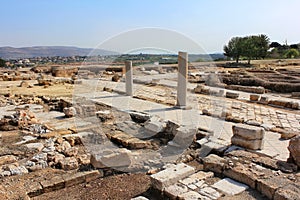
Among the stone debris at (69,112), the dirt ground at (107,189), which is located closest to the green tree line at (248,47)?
the stone debris at (69,112)

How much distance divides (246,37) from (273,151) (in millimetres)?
37379

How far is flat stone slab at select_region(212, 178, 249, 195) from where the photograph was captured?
435cm

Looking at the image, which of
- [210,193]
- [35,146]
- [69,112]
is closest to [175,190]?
[210,193]

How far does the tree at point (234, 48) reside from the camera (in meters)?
38.0

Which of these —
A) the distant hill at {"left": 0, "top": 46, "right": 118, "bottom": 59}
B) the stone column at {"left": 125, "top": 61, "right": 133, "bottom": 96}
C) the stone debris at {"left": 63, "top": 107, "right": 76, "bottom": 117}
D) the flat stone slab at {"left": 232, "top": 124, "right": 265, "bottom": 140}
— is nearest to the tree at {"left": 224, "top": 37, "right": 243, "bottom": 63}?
the distant hill at {"left": 0, "top": 46, "right": 118, "bottom": 59}

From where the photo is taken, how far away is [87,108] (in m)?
9.69

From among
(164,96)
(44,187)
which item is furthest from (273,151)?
(164,96)

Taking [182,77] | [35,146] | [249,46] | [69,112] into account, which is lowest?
[35,146]

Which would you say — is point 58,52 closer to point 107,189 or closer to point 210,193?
point 107,189

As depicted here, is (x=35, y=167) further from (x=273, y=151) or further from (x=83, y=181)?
(x=273, y=151)

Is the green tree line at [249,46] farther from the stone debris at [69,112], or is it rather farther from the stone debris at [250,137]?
the stone debris at [250,137]

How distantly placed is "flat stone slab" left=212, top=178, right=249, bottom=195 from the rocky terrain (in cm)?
2

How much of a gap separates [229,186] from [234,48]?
126 ft

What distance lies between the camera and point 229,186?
14.8 ft
